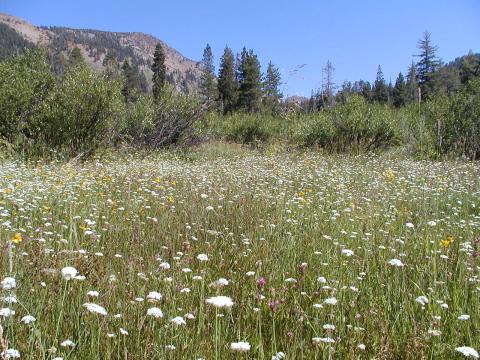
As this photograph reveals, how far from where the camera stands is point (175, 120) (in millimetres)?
18562

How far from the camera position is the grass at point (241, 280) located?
6.46 feet

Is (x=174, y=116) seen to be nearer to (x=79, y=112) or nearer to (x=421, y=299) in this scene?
(x=79, y=112)

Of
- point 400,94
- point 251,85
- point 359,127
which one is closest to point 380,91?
point 400,94

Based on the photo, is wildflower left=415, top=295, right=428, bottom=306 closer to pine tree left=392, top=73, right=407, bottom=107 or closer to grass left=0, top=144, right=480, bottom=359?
grass left=0, top=144, right=480, bottom=359

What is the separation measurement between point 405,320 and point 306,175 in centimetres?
573

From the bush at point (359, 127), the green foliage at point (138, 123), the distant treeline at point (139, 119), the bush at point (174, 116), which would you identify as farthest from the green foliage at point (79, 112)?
the bush at point (359, 127)

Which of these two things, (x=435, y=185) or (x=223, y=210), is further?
(x=435, y=185)

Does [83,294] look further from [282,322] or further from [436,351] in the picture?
[436,351]

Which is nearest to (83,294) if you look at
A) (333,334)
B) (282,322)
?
(282,322)

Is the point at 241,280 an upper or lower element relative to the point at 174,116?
lower

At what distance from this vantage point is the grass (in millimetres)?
1970

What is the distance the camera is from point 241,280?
2932 millimetres

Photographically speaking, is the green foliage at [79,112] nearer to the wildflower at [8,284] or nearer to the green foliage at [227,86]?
the wildflower at [8,284]

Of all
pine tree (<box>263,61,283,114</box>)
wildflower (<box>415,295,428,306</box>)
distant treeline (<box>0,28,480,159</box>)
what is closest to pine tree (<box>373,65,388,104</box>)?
pine tree (<box>263,61,283,114</box>)
